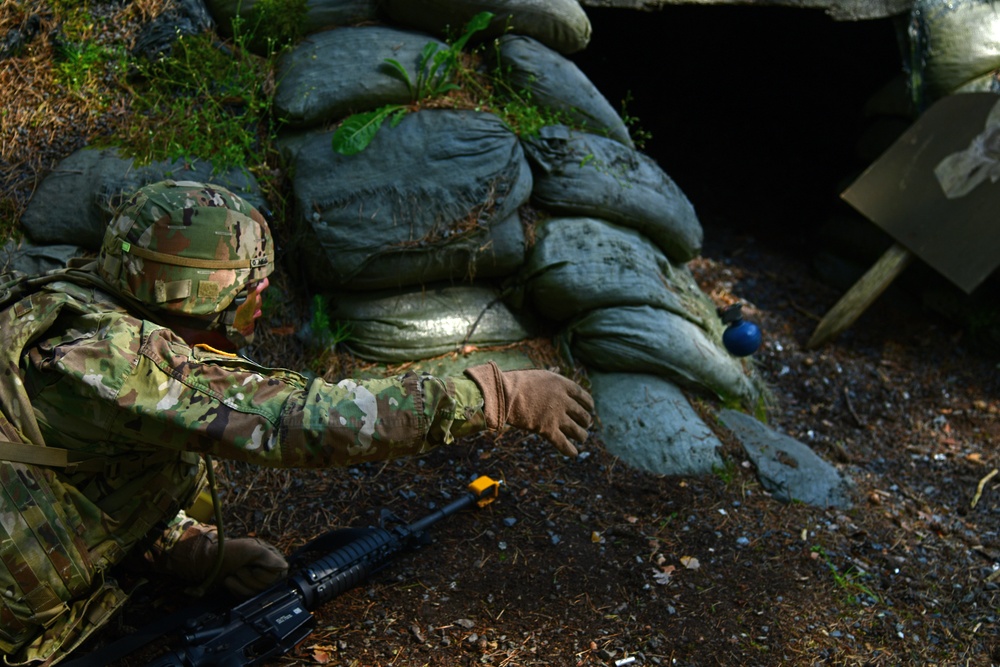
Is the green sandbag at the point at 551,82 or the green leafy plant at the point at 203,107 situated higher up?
the green sandbag at the point at 551,82

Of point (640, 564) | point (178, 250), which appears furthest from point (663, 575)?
point (178, 250)

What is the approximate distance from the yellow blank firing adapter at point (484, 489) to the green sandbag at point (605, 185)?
1733mm

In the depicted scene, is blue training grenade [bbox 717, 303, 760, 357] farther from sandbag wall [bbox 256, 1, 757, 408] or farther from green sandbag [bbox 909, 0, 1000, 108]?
green sandbag [bbox 909, 0, 1000, 108]

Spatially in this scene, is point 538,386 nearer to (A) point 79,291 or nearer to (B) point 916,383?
(A) point 79,291

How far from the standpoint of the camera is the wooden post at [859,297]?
5664mm

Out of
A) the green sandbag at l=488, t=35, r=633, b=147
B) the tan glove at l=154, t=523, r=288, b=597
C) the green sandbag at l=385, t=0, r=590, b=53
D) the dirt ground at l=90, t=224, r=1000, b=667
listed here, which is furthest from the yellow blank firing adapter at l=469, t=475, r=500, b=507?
the green sandbag at l=385, t=0, r=590, b=53

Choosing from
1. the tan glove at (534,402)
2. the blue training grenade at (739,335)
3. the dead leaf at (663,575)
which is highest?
the tan glove at (534,402)

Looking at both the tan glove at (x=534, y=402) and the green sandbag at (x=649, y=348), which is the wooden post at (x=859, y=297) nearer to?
the green sandbag at (x=649, y=348)

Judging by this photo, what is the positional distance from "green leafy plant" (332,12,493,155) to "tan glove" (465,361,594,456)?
2078 mm

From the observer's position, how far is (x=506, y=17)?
4.56 metres

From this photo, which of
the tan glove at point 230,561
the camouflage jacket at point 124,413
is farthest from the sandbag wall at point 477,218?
the camouflage jacket at point 124,413

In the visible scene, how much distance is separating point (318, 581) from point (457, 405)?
2.95 ft

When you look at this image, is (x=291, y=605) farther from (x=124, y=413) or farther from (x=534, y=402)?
(x=534, y=402)

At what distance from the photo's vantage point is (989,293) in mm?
Result: 6062
